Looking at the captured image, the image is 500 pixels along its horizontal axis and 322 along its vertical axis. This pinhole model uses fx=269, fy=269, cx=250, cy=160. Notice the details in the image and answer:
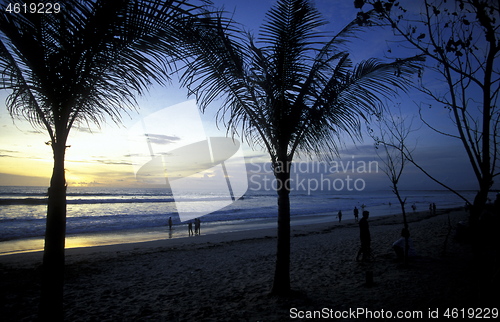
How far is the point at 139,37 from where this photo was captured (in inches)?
103

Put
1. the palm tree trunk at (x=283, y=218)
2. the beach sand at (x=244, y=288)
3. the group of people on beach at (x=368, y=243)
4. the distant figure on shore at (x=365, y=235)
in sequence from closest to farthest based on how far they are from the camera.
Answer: the beach sand at (x=244, y=288), the palm tree trunk at (x=283, y=218), the group of people on beach at (x=368, y=243), the distant figure on shore at (x=365, y=235)

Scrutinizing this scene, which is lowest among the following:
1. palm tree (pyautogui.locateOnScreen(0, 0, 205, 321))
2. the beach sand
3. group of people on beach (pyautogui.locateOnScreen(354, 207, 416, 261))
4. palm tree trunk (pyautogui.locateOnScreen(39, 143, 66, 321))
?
the beach sand

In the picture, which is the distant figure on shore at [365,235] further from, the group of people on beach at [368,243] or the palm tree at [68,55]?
the palm tree at [68,55]

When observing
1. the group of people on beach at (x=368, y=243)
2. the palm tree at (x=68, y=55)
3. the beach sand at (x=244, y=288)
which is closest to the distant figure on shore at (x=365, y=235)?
the group of people on beach at (x=368, y=243)

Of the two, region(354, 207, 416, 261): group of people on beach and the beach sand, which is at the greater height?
region(354, 207, 416, 261): group of people on beach

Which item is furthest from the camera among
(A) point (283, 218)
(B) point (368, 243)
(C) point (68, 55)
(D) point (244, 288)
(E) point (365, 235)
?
(B) point (368, 243)

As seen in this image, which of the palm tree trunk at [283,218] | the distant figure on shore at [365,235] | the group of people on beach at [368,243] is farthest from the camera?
the distant figure on shore at [365,235]

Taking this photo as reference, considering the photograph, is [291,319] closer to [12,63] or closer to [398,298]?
[398,298]

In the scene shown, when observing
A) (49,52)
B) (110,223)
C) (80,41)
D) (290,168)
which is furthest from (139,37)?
(110,223)

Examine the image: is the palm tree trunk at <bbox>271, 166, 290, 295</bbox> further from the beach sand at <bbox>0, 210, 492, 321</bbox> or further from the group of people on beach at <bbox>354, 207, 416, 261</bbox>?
the group of people on beach at <bbox>354, 207, 416, 261</bbox>

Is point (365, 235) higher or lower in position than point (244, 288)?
higher

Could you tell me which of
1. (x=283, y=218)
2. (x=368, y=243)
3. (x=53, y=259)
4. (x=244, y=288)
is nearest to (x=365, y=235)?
(x=368, y=243)

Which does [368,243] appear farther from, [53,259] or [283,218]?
[53,259]

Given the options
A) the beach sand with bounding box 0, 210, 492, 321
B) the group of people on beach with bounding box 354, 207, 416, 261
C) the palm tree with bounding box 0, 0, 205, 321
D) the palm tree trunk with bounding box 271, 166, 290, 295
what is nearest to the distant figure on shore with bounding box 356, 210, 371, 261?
the group of people on beach with bounding box 354, 207, 416, 261
